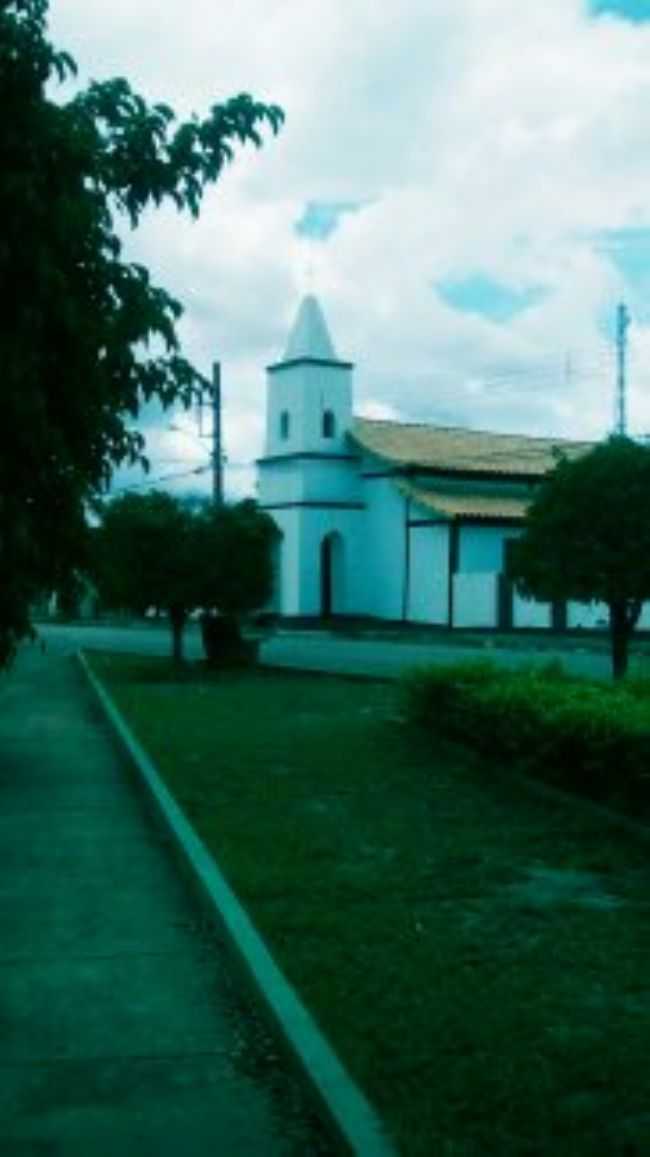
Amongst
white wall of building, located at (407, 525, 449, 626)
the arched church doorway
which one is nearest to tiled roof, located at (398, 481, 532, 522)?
white wall of building, located at (407, 525, 449, 626)

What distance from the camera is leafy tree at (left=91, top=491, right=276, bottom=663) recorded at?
Answer: 101ft

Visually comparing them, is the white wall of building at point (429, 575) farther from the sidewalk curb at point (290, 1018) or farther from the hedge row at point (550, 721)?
the sidewalk curb at point (290, 1018)

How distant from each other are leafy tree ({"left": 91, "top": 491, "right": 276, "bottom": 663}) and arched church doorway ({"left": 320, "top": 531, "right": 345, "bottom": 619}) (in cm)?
2159

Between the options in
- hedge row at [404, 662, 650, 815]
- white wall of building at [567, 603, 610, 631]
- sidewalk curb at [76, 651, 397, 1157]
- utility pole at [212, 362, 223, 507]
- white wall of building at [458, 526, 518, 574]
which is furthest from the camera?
white wall of building at [458, 526, 518, 574]

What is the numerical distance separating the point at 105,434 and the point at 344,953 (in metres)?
2.86

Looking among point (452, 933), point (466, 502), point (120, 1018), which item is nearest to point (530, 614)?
point (466, 502)

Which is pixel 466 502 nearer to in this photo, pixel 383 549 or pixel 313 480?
pixel 383 549

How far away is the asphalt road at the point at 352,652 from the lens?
29.1 m

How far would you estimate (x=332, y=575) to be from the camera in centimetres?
5403

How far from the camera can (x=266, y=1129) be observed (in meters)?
4.88

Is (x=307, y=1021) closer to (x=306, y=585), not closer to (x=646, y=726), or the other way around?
(x=646, y=726)

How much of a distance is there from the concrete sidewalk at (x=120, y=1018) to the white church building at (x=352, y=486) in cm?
4001

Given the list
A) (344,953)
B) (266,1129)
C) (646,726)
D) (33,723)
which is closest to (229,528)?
(33,723)

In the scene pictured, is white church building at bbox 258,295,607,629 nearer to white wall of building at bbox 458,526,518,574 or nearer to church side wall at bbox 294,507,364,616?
church side wall at bbox 294,507,364,616
